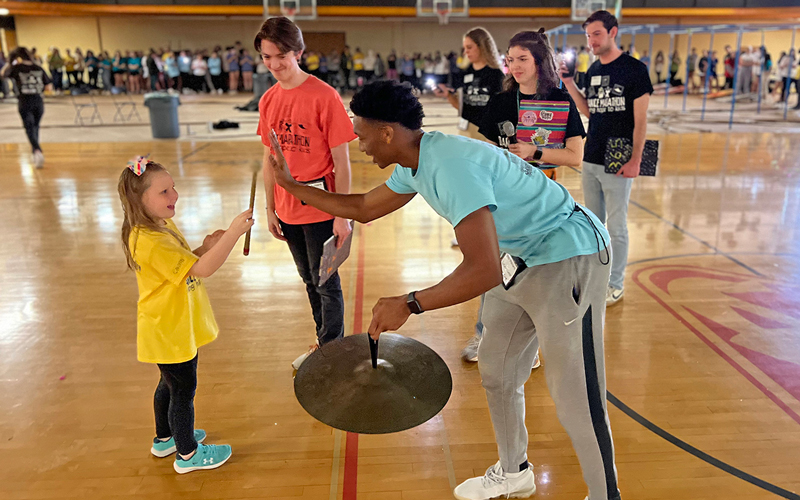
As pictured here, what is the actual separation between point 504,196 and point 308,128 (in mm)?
1425

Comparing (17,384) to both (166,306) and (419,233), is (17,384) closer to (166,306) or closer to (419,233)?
(166,306)

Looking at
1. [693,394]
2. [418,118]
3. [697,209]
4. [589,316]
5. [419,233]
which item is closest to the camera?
[418,118]

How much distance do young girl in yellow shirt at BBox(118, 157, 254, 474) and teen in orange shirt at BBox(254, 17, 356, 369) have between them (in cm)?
69

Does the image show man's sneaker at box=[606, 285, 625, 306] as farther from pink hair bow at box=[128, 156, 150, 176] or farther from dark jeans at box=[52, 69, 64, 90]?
dark jeans at box=[52, 69, 64, 90]

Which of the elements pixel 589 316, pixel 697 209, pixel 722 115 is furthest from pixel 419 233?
pixel 722 115

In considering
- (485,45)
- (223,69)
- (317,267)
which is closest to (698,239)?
(485,45)

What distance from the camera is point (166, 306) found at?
2.28 meters

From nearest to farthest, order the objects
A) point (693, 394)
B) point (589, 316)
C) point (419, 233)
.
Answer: point (589, 316)
point (693, 394)
point (419, 233)

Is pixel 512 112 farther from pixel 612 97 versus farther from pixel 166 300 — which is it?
pixel 166 300

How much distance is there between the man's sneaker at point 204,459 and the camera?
2541mm

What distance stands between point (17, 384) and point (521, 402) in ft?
9.18

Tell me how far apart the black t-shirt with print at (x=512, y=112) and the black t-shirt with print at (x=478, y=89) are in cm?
60

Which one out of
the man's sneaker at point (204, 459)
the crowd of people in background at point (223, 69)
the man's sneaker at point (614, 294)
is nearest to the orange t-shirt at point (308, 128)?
the man's sneaker at point (204, 459)

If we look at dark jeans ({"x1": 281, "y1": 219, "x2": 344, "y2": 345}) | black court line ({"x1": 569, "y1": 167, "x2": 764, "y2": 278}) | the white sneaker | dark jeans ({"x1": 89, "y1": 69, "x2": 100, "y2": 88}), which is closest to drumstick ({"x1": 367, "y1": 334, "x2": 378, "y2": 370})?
dark jeans ({"x1": 281, "y1": 219, "x2": 344, "y2": 345})
